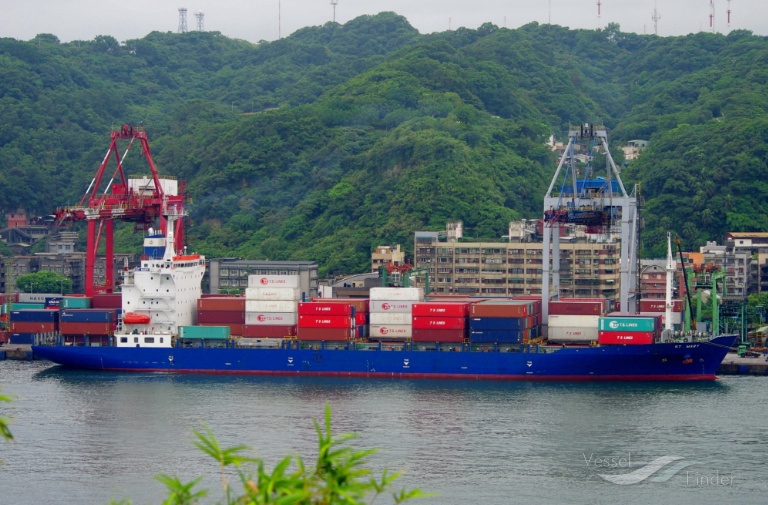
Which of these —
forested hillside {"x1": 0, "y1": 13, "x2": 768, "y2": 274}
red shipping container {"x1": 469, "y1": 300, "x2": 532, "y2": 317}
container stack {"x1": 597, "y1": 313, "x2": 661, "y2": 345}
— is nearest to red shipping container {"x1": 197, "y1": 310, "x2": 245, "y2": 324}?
red shipping container {"x1": 469, "y1": 300, "x2": 532, "y2": 317}

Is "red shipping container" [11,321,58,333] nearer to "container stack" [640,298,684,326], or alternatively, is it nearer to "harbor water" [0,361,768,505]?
"harbor water" [0,361,768,505]

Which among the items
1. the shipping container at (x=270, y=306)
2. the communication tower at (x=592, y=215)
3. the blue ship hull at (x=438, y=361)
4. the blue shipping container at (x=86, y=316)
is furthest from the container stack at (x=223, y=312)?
the communication tower at (x=592, y=215)

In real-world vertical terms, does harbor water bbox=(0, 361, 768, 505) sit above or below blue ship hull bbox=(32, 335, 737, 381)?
below

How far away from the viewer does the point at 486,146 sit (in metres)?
102

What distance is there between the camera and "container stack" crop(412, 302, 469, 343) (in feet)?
178

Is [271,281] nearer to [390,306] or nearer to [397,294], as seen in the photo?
[390,306]

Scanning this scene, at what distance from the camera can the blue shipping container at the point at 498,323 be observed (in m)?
53.9

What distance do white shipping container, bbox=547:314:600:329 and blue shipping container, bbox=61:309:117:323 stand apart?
1771 cm

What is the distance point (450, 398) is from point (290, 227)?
4619 centimetres

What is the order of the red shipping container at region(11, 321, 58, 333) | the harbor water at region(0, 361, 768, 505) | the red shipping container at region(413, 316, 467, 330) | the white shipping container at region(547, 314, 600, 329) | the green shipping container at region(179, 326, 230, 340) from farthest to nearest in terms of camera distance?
1. the red shipping container at region(11, 321, 58, 333)
2. the green shipping container at region(179, 326, 230, 340)
3. the white shipping container at region(547, 314, 600, 329)
4. the red shipping container at region(413, 316, 467, 330)
5. the harbor water at region(0, 361, 768, 505)

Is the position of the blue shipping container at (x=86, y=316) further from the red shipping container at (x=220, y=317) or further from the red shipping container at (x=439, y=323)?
the red shipping container at (x=439, y=323)

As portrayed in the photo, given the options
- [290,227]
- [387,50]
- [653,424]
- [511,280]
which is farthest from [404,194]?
[387,50]

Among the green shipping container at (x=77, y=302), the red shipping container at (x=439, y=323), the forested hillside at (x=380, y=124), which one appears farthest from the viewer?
the forested hillside at (x=380, y=124)

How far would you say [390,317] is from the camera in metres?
56.0
